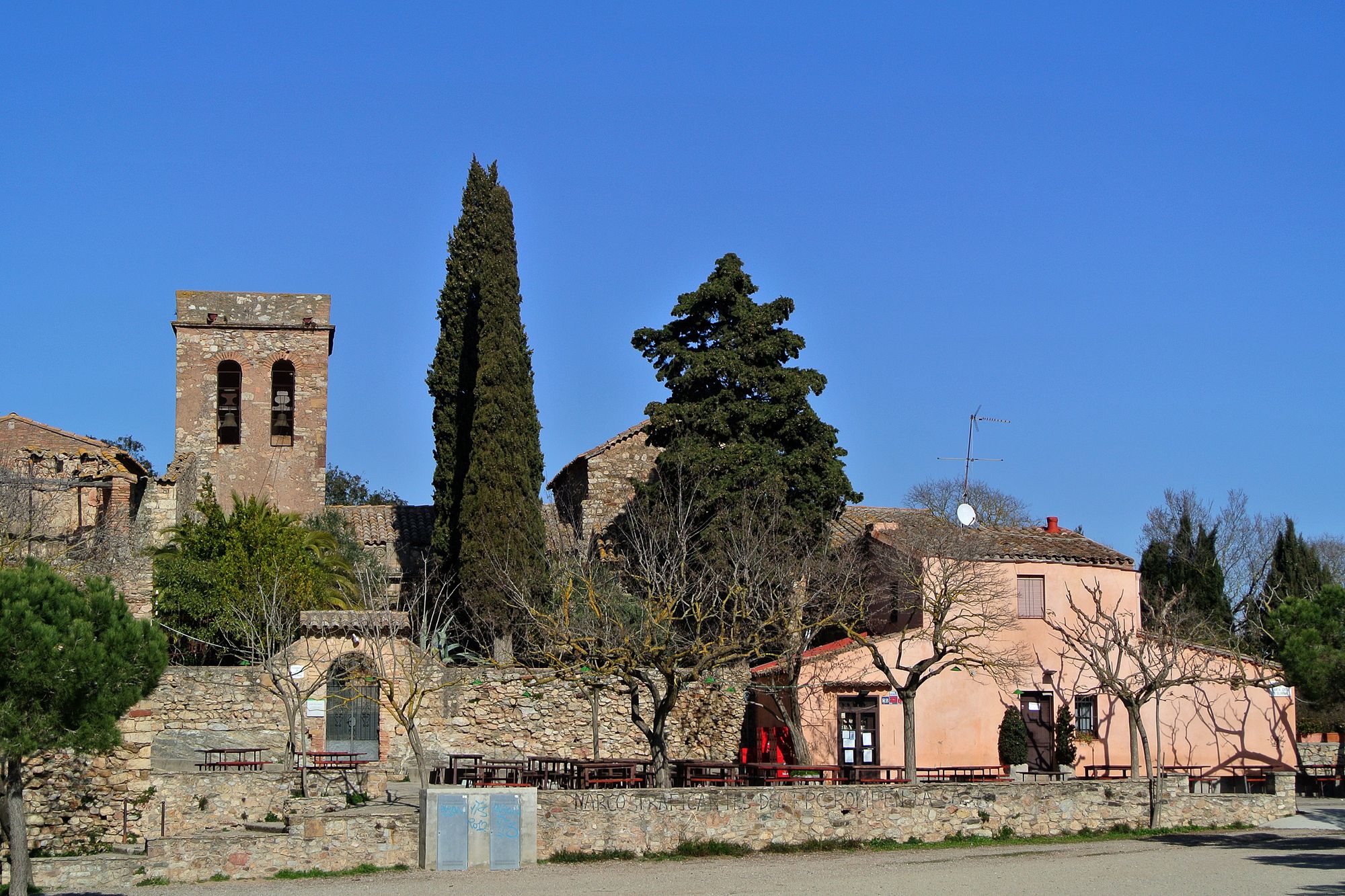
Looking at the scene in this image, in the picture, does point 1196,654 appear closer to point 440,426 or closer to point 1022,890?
point 1022,890

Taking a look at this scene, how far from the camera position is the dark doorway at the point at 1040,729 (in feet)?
103

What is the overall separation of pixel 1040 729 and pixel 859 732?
14.9ft

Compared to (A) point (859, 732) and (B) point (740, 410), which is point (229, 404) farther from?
(A) point (859, 732)

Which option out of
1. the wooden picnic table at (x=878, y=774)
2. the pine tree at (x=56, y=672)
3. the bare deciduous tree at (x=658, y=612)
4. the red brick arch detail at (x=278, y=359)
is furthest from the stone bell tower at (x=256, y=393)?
the pine tree at (x=56, y=672)

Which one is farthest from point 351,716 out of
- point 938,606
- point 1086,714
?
point 1086,714

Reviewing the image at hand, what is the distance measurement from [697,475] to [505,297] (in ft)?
21.1

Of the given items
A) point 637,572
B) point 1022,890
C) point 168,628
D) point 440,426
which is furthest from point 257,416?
point 1022,890

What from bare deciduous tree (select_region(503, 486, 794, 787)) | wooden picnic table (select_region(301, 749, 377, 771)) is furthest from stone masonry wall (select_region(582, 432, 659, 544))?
wooden picnic table (select_region(301, 749, 377, 771))

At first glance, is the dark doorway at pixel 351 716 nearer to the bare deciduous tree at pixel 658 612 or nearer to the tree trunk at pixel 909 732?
the bare deciduous tree at pixel 658 612

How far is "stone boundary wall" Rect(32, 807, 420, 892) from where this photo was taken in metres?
20.6

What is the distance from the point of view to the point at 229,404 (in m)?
42.9

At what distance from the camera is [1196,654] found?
31.7 m

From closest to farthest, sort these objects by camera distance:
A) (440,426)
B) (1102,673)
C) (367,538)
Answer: (1102,673) < (440,426) < (367,538)

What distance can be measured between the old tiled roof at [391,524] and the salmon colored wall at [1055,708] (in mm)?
15722
